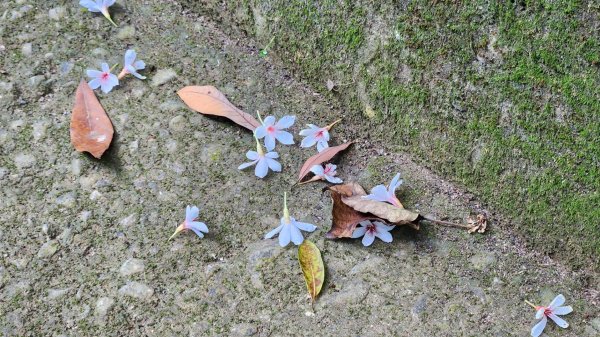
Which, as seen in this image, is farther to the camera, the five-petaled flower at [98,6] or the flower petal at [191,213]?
the five-petaled flower at [98,6]

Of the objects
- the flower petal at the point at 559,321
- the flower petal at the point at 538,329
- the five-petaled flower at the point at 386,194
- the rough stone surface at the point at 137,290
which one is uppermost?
the flower petal at the point at 559,321

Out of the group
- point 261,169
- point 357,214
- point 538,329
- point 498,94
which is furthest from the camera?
point 261,169

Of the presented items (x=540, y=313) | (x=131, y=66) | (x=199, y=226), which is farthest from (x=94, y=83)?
(x=540, y=313)

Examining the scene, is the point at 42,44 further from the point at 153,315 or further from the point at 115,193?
the point at 153,315

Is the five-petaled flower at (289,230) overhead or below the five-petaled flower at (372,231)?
below

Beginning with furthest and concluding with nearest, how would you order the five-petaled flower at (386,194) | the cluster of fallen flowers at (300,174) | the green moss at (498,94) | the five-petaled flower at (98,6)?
the five-petaled flower at (98,6) < the five-petaled flower at (386,194) < the cluster of fallen flowers at (300,174) < the green moss at (498,94)

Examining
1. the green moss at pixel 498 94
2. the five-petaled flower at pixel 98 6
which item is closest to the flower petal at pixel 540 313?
the green moss at pixel 498 94

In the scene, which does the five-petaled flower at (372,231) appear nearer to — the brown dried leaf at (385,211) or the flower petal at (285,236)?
the brown dried leaf at (385,211)

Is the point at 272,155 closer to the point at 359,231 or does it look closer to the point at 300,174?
the point at 300,174

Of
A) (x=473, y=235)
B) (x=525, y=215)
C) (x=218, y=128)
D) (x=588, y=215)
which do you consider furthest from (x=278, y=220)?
(x=588, y=215)
